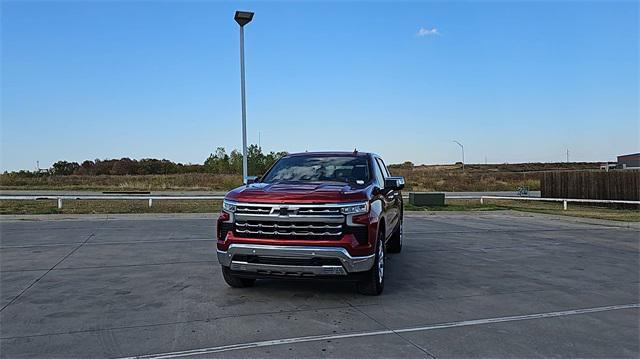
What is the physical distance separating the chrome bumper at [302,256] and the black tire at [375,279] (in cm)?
24

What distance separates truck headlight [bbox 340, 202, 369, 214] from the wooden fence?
→ 80.9 feet

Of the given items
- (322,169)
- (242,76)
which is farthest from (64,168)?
(322,169)

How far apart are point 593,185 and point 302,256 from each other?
85.6 feet

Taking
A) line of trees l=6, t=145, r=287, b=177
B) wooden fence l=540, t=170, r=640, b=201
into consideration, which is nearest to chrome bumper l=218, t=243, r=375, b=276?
wooden fence l=540, t=170, r=640, b=201

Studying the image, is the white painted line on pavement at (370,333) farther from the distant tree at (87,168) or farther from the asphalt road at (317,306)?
the distant tree at (87,168)

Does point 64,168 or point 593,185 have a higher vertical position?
point 64,168

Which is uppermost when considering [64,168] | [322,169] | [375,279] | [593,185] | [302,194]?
[64,168]

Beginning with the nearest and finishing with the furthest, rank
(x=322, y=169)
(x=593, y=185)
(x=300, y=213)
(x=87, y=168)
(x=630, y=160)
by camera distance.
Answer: (x=300, y=213)
(x=322, y=169)
(x=593, y=185)
(x=630, y=160)
(x=87, y=168)

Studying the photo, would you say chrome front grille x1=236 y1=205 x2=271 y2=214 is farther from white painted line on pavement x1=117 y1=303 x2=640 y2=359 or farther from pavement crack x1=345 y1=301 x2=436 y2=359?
white painted line on pavement x1=117 y1=303 x2=640 y2=359

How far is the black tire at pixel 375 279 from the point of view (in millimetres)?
6058

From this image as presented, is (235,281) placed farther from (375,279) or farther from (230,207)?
(375,279)

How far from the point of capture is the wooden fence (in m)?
25.6

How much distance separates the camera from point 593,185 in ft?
88.5

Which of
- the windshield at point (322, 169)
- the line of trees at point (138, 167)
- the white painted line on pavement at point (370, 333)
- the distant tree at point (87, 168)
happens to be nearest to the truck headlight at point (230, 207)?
the windshield at point (322, 169)
